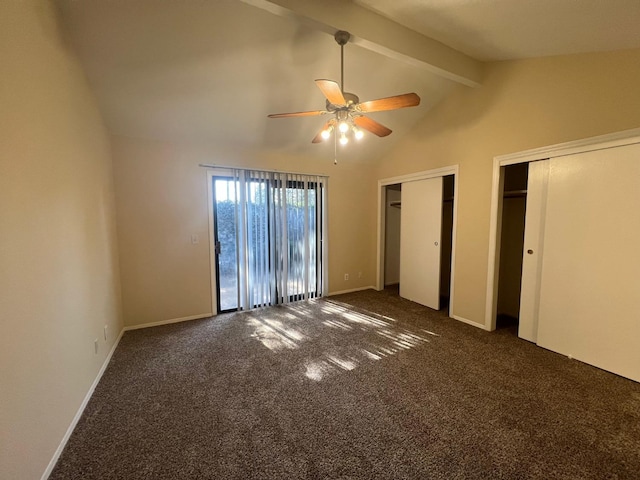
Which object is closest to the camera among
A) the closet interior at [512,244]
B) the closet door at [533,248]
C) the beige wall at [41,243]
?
the beige wall at [41,243]

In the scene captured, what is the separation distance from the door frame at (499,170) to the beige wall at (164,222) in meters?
2.84

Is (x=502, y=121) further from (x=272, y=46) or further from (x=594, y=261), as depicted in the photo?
(x=272, y=46)

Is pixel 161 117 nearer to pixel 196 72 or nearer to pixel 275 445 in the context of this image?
pixel 196 72

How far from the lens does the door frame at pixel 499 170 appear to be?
2275 millimetres

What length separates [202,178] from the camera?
3479 millimetres

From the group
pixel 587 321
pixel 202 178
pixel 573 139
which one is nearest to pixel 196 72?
pixel 202 178

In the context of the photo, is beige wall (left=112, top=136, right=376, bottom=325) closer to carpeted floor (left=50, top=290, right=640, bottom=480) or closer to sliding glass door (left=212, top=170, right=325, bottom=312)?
sliding glass door (left=212, top=170, right=325, bottom=312)

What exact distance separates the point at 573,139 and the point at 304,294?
3718 millimetres

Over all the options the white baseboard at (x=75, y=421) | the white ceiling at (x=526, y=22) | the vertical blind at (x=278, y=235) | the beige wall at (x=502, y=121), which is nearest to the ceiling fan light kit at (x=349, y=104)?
the white ceiling at (x=526, y=22)

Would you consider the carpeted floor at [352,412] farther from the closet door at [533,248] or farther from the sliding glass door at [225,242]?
the sliding glass door at [225,242]

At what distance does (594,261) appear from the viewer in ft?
7.70

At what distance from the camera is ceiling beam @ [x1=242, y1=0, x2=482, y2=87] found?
1829 mm

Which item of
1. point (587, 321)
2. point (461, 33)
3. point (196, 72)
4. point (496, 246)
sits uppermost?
point (461, 33)

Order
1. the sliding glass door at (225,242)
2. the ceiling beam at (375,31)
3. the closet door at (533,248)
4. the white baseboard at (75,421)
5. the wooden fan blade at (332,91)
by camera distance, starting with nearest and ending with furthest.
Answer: the white baseboard at (75,421), the wooden fan blade at (332,91), the ceiling beam at (375,31), the closet door at (533,248), the sliding glass door at (225,242)
